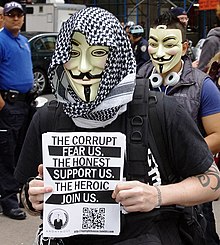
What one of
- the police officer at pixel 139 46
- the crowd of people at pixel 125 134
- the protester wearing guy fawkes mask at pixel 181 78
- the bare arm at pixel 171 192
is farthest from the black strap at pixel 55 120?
the police officer at pixel 139 46

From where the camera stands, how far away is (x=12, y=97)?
5258mm

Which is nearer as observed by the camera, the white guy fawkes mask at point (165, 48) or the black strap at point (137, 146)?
the black strap at point (137, 146)

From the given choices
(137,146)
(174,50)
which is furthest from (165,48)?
(137,146)

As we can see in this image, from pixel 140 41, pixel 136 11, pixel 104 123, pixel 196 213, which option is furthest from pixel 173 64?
pixel 136 11

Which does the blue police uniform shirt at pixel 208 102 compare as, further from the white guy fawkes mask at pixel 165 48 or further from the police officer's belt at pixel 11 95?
the police officer's belt at pixel 11 95

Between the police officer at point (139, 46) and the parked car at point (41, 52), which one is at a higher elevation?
the police officer at point (139, 46)

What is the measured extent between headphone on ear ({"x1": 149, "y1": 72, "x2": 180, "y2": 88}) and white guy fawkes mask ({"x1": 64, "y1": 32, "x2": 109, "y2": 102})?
53.8 inches

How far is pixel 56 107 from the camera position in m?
2.06

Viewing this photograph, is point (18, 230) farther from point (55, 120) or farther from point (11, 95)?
point (55, 120)

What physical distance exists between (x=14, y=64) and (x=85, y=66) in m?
3.43

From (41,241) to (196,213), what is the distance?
58 cm

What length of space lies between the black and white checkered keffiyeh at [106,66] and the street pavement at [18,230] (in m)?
3.09

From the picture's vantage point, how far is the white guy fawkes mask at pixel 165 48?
3.41 m

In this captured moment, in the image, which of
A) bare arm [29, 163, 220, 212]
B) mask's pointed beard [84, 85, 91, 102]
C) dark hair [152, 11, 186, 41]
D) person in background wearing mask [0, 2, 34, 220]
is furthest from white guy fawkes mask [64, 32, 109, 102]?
person in background wearing mask [0, 2, 34, 220]
